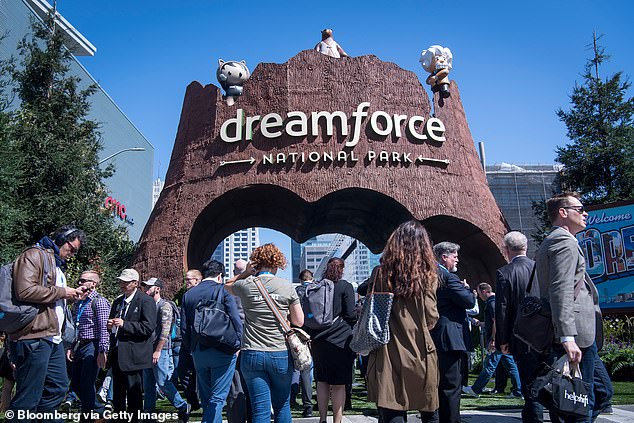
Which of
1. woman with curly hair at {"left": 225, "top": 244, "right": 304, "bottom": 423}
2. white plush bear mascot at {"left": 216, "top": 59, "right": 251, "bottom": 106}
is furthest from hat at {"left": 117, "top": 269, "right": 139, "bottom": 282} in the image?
white plush bear mascot at {"left": 216, "top": 59, "right": 251, "bottom": 106}

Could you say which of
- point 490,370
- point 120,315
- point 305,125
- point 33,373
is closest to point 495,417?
point 490,370

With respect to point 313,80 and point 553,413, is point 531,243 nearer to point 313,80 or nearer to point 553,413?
point 313,80

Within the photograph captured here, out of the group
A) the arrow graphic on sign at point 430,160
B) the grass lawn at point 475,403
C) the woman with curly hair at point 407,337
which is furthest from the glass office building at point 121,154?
the woman with curly hair at point 407,337

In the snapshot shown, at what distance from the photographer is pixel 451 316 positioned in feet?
14.6

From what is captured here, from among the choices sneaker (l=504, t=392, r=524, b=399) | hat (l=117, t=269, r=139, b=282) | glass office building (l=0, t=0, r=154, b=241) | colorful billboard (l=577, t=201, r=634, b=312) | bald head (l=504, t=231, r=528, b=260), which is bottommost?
sneaker (l=504, t=392, r=524, b=399)

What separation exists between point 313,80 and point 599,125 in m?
12.1

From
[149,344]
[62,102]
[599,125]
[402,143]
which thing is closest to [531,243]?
[599,125]

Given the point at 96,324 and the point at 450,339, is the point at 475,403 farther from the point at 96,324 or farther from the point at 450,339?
the point at 96,324

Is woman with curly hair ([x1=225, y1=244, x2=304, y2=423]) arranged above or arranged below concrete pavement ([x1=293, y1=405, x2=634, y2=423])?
above

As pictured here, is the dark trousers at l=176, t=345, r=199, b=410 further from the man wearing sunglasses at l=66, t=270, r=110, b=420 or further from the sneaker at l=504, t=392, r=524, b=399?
the sneaker at l=504, t=392, r=524, b=399

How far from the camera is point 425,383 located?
3.35 m

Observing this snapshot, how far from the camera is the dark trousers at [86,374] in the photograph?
5.32m

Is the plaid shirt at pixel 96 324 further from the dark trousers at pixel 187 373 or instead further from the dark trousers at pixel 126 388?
the dark trousers at pixel 187 373

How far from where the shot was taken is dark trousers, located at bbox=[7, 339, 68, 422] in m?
4.01
